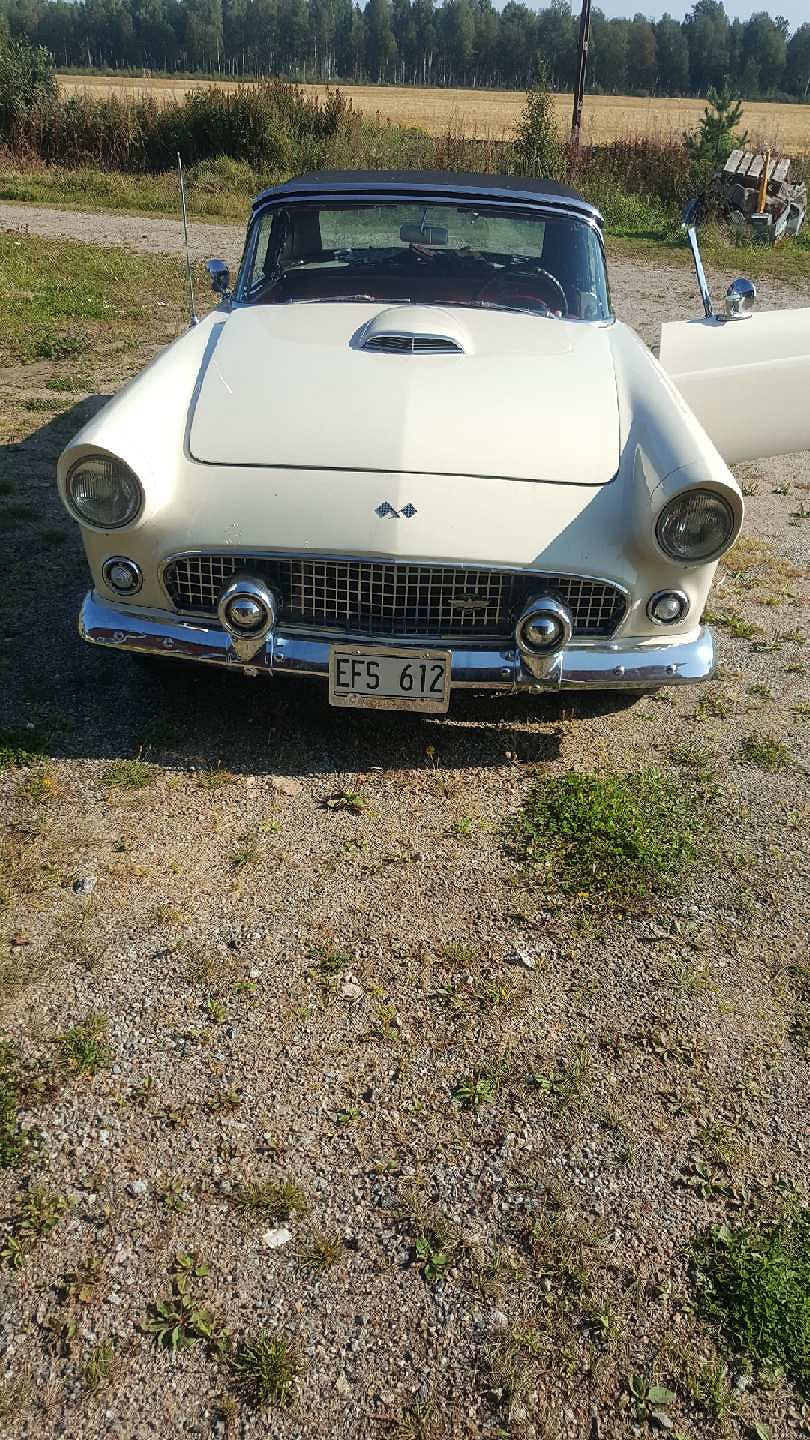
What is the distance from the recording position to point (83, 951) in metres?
2.71

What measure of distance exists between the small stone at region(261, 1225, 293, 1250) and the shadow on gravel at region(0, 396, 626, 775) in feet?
5.34

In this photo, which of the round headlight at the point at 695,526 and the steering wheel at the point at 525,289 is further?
the steering wheel at the point at 525,289

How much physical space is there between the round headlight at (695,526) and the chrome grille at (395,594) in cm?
22

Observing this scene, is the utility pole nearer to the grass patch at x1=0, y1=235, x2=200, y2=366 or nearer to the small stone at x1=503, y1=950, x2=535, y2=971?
the grass patch at x1=0, y1=235, x2=200, y2=366

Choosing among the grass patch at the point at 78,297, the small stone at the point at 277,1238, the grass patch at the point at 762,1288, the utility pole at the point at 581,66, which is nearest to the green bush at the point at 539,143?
the utility pole at the point at 581,66

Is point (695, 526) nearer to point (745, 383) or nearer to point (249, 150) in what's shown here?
point (745, 383)

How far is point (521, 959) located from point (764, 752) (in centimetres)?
144

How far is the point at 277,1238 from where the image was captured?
6.68 ft

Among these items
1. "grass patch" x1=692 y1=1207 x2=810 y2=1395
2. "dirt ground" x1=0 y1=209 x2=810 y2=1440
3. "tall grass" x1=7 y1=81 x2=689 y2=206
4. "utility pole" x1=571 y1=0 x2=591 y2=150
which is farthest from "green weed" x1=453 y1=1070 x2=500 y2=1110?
"utility pole" x1=571 y1=0 x2=591 y2=150

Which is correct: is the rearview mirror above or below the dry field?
below

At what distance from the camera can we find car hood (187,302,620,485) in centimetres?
326

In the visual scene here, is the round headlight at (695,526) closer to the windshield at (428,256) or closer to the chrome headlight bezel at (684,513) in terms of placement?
the chrome headlight bezel at (684,513)

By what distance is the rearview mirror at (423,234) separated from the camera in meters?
4.65

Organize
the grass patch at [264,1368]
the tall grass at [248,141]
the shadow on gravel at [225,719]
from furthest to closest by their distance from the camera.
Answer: the tall grass at [248,141], the shadow on gravel at [225,719], the grass patch at [264,1368]
